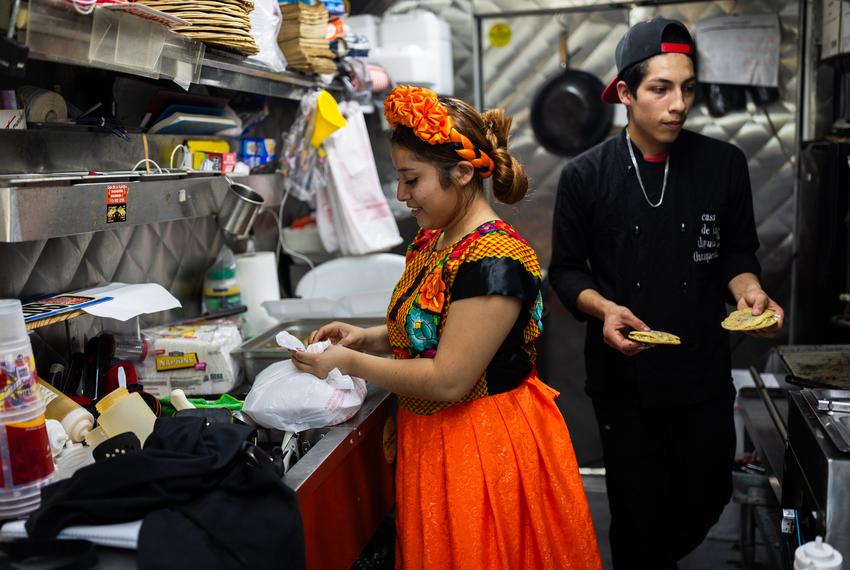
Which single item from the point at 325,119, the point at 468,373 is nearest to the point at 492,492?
the point at 468,373

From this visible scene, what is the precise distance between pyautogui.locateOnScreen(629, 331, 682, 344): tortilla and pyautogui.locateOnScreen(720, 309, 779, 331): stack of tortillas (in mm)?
149

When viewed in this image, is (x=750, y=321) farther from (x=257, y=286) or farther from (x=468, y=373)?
(x=257, y=286)

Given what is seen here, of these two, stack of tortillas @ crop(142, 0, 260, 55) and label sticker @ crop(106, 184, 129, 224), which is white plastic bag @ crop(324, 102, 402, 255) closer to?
stack of tortillas @ crop(142, 0, 260, 55)

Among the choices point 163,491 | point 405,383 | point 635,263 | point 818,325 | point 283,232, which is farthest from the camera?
point 283,232

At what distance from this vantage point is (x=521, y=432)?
6.09 ft

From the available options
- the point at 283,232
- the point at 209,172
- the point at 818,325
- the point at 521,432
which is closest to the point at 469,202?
the point at 521,432

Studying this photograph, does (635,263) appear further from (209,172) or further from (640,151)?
(209,172)

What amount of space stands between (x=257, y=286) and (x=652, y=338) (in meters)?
1.40

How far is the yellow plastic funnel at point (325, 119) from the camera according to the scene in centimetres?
302

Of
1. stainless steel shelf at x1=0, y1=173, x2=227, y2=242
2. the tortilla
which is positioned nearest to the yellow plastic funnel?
stainless steel shelf at x1=0, y1=173, x2=227, y2=242

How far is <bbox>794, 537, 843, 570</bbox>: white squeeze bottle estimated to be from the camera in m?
1.47

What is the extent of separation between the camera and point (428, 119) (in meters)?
1.72

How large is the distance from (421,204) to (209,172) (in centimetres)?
78

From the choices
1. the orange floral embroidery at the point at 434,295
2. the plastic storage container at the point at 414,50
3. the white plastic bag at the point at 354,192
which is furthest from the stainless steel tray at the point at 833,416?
the plastic storage container at the point at 414,50
